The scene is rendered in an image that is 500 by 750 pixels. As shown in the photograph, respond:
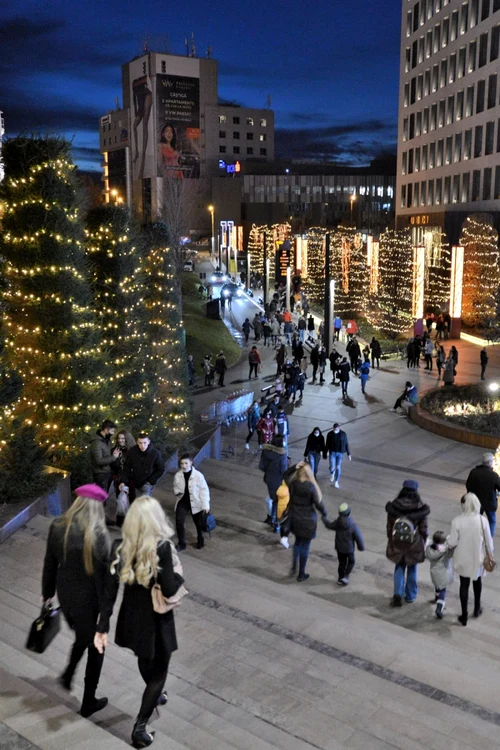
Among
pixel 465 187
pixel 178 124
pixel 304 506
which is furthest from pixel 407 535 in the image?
pixel 178 124

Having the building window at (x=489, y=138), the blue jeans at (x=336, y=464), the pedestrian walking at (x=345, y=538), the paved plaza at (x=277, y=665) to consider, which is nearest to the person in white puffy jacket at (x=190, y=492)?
the paved plaza at (x=277, y=665)

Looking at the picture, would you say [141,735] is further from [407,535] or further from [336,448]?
[336,448]

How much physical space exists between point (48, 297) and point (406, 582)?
6686 mm

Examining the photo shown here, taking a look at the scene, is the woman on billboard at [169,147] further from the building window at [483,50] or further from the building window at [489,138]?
the building window at [489,138]

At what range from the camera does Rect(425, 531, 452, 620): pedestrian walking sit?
7.11 m

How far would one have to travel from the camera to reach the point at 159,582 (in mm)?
4188

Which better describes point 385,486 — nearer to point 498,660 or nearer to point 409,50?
point 498,660

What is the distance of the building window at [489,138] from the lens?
44.3 m

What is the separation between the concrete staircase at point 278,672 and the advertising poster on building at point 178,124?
342 ft

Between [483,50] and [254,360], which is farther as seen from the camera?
[483,50]

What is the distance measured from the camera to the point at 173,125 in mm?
107562

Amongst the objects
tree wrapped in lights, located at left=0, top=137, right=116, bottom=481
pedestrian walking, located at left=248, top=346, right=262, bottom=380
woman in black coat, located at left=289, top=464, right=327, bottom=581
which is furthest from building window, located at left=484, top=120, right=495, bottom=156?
woman in black coat, located at left=289, top=464, right=327, bottom=581

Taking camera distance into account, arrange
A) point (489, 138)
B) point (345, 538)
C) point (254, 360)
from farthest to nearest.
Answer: point (489, 138) → point (254, 360) → point (345, 538)

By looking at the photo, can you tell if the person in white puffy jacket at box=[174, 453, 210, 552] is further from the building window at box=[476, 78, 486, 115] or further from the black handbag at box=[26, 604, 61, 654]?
the building window at box=[476, 78, 486, 115]
